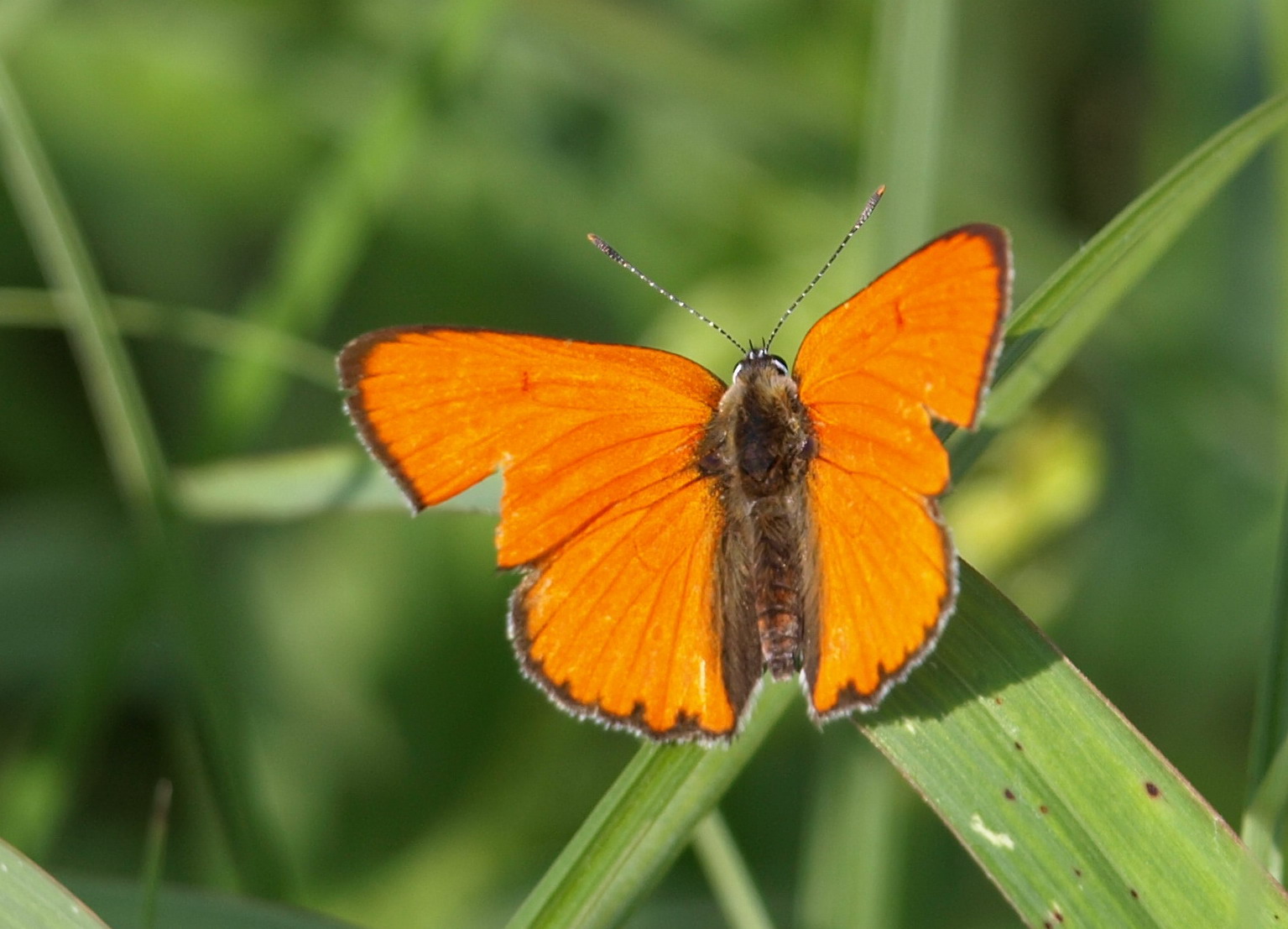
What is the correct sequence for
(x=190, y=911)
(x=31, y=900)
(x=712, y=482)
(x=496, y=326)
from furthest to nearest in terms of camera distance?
(x=496, y=326) < (x=712, y=482) < (x=190, y=911) < (x=31, y=900)

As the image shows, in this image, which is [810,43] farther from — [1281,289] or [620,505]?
[620,505]

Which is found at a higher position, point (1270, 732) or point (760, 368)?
point (760, 368)

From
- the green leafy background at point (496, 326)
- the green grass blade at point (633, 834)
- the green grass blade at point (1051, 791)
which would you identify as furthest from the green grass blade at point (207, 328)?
the green grass blade at point (1051, 791)

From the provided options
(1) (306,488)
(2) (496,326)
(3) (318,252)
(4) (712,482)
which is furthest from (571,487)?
(2) (496,326)

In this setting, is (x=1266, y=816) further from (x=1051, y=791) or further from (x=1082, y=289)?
(x=1082, y=289)

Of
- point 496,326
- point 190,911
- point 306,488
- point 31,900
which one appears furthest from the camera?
point 496,326

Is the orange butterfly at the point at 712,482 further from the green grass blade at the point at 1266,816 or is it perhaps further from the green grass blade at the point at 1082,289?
the green grass blade at the point at 1266,816

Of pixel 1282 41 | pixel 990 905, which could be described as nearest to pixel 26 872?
pixel 990 905

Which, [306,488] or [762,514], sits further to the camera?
[306,488]
